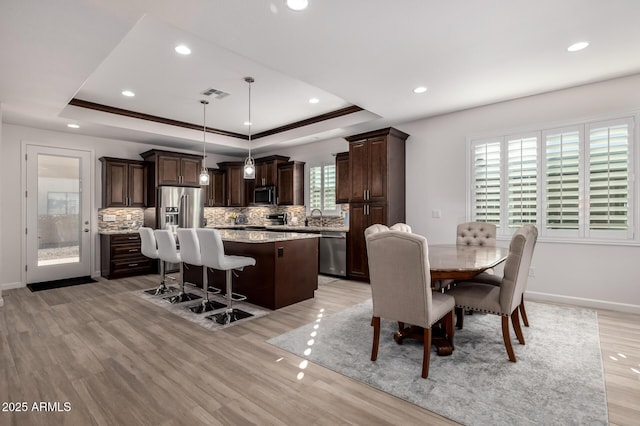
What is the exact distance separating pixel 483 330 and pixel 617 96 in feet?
10.7

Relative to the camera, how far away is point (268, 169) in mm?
7488

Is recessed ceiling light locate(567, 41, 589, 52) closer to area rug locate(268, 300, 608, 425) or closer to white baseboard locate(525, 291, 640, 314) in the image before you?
area rug locate(268, 300, 608, 425)

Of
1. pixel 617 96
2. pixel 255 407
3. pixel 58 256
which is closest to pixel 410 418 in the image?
pixel 255 407

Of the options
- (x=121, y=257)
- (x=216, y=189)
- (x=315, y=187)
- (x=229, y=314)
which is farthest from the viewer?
(x=216, y=189)

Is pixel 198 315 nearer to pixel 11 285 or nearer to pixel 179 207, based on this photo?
pixel 179 207

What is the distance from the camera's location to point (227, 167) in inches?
301

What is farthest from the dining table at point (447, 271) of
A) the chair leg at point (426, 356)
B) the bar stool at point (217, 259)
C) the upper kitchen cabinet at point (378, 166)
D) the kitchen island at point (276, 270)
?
the upper kitchen cabinet at point (378, 166)

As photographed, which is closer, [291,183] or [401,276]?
[401,276]

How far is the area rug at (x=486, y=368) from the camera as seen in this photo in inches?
76.6

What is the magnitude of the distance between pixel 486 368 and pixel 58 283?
6498mm

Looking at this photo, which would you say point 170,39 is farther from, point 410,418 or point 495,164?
point 495,164

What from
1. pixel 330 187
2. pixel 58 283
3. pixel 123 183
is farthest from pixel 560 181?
pixel 58 283

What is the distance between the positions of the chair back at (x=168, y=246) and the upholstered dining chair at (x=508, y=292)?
128 inches

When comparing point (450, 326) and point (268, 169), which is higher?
point (268, 169)
